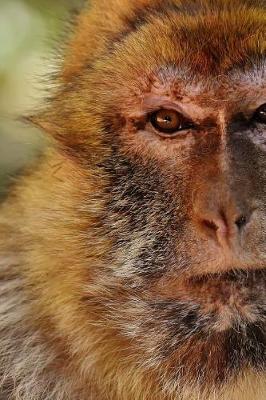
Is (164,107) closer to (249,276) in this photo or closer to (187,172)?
(187,172)

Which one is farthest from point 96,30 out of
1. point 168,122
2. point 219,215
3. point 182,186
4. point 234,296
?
point 234,296

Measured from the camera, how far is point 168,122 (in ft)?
10.2

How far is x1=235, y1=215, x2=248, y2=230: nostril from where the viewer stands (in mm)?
2646

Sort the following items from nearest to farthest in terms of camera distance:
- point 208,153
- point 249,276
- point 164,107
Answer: point 249,276 < point 208,153 < point 164,107

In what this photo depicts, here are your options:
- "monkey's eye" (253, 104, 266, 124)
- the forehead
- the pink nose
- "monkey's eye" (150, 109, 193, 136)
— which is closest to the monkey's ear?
the forehead

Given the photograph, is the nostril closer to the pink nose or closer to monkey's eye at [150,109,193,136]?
the pink nose

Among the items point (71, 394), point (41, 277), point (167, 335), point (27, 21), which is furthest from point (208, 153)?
point (27, 21)

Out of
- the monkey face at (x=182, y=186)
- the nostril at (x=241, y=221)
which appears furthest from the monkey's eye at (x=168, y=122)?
the nostril at (x=241, y=221)

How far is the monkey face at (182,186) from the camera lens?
8.99 feet

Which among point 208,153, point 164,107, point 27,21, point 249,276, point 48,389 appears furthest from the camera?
point 27,21

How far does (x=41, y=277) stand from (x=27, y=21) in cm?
543

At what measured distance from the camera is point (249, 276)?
273 cm

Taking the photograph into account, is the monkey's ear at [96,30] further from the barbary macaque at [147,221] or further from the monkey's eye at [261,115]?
the monkey's eye at [261,115]

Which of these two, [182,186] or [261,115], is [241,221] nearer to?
[182,186]
